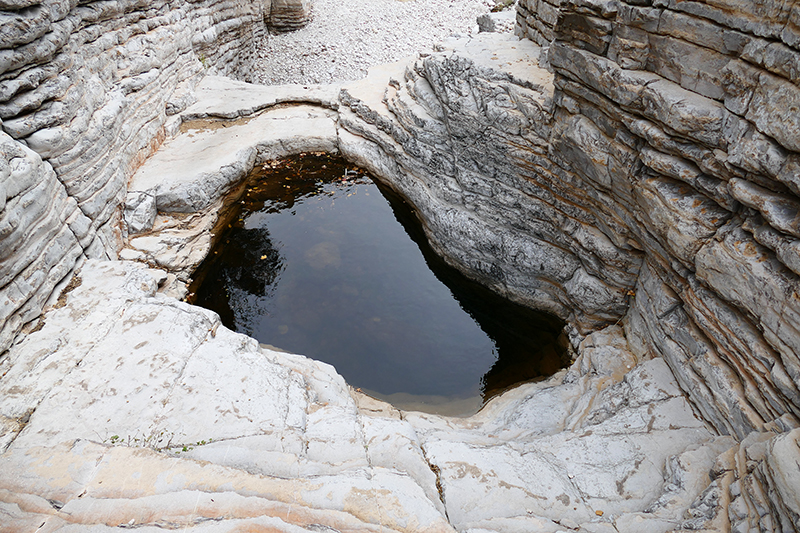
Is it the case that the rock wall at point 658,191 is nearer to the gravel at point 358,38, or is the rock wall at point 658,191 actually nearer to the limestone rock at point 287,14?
the gravel at point 358,38

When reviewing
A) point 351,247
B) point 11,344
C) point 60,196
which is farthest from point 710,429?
point 60,196

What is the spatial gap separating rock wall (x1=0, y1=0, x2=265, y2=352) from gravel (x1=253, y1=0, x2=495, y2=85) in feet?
18.9

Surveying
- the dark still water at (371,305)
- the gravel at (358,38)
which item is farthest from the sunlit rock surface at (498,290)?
the gravel at (358,38)

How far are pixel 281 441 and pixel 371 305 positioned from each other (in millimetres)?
3435

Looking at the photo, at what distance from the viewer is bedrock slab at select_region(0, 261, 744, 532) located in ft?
10.6

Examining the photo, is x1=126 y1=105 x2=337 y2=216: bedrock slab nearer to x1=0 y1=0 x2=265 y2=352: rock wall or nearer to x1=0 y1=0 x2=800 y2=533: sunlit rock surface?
x1=0 y1=0 x2=800 y2=533: sunlit rock surface

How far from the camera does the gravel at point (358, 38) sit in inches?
582

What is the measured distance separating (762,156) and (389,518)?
4.10 metres

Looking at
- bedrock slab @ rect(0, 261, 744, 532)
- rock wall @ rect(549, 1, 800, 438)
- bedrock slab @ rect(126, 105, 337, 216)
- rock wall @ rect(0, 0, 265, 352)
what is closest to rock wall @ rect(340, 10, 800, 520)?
rock wall @ rect(549, 1, 800, 438)

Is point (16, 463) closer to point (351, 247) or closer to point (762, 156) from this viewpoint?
point (351, 247)

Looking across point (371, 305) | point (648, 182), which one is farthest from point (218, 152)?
point (648, 182)

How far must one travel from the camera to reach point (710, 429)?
14.5ft

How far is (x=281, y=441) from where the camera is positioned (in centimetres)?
422

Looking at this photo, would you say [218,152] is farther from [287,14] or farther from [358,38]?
[287,14]
